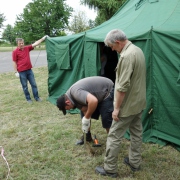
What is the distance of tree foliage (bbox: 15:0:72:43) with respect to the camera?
95.8 ft

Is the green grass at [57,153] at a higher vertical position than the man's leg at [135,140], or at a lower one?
lower

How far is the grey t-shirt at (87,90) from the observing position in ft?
8.09

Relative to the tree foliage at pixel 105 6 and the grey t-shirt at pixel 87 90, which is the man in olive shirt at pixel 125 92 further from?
the tree foliage at pixel 105 6

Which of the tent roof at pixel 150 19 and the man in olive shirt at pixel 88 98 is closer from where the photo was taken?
the man in olive shirt at pixel 88 98

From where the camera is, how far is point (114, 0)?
14.2 meters

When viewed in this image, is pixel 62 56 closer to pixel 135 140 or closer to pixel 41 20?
pixel 135 140

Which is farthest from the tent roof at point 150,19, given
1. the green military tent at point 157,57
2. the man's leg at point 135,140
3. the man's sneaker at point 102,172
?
the man's sneaker at point 102,172

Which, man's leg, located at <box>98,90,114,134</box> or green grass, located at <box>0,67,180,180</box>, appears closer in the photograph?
green grass, located at <box>0,67,180,180</box>

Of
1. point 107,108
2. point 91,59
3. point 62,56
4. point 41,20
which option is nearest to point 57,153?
point 107,108

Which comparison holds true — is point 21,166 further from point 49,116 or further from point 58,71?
point 58,71

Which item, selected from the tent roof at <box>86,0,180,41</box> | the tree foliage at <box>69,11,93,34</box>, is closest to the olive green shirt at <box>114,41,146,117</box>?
the tent roof at <box>86,0,180,41</box>

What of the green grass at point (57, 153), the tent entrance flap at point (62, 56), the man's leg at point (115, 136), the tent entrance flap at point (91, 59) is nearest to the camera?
the man's leg at point (115, 136)

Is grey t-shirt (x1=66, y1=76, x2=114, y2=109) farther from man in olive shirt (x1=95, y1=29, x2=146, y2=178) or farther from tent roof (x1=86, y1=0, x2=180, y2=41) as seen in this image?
tent roof (x1=86, y1=0, x2=180, y2=41)

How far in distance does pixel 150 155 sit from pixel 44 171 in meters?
1.44
